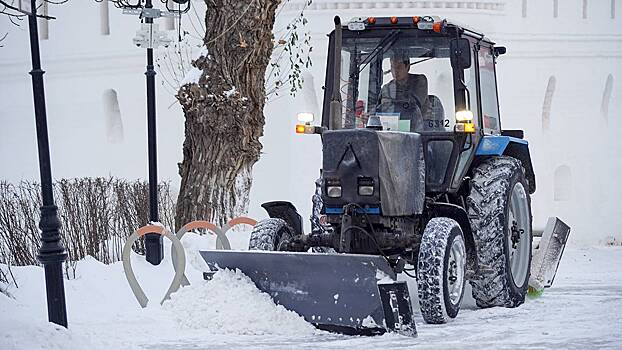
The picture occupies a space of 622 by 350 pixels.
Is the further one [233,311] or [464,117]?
[464,117]

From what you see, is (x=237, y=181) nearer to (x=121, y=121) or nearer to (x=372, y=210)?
(x=372, y=210)

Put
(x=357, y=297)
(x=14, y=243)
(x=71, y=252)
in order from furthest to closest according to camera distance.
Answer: (x=71, y=252) < (x=14, y=243) < (x=357, y=297)

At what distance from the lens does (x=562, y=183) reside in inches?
979

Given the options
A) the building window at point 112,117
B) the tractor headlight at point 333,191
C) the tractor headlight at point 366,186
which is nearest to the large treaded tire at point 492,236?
the tractor headlight at point 366,186

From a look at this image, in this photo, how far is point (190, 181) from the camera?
13.1 m

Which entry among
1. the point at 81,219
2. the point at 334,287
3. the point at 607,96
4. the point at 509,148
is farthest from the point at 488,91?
the point at 607,96

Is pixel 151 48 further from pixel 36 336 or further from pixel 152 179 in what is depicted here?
pixel 36 336

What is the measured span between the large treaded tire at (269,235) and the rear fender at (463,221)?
114 cm

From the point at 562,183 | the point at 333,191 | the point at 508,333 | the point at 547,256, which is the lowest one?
the point at 562,183

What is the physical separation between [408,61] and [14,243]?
4146 mm

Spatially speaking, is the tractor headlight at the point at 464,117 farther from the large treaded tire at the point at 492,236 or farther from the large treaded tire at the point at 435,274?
the large treaded tire at the point at 435,274

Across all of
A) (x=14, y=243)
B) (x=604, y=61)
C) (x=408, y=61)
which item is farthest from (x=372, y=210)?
(x=604, y=61)

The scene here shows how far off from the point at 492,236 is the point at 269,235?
162 centimetres

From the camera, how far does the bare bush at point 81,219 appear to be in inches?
430
